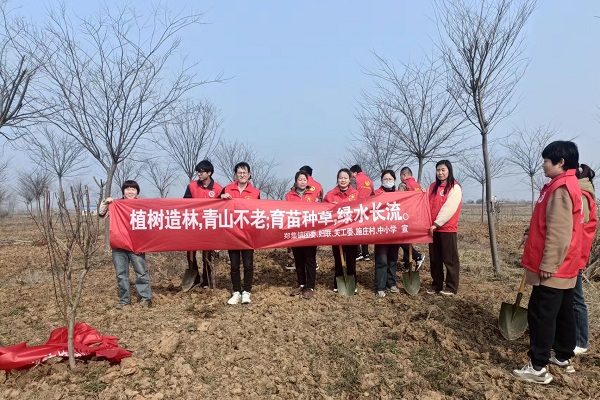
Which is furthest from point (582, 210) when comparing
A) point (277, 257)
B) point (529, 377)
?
point (277, 257)

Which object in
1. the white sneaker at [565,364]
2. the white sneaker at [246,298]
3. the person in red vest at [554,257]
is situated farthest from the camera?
the white sneaker at [246,298]

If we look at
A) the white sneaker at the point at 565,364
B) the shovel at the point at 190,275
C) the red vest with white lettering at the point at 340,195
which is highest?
Result: the red vest with white lettering at the point at 340,195

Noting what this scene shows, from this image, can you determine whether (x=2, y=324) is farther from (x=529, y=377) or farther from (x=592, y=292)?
(x=592, y=292)

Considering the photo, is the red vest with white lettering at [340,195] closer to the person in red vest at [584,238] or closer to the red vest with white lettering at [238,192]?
the red vest with white lettering at [238,192]

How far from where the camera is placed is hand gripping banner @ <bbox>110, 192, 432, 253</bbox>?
505 centimetres

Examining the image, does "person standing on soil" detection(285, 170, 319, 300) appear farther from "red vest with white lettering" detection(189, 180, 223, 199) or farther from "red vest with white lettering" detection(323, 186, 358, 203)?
"red vest with white lettering" detection(189, 180, 223, 199)

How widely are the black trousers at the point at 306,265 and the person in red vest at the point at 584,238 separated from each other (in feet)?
9.54

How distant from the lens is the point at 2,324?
4254 mm

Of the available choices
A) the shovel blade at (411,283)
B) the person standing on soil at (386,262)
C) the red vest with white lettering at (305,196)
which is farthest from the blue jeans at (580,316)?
the red vest with white lettering at (305,196)

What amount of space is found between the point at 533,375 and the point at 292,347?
6.45 ft

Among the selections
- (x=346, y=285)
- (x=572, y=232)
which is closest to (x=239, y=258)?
(x=346, y=285)

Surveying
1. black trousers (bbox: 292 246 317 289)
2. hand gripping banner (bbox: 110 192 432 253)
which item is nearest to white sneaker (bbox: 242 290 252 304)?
hand gripping banner (bbox: 110 192 432 253)

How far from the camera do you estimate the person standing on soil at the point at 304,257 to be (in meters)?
5.23

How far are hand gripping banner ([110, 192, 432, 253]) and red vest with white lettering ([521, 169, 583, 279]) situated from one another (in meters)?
2.20
